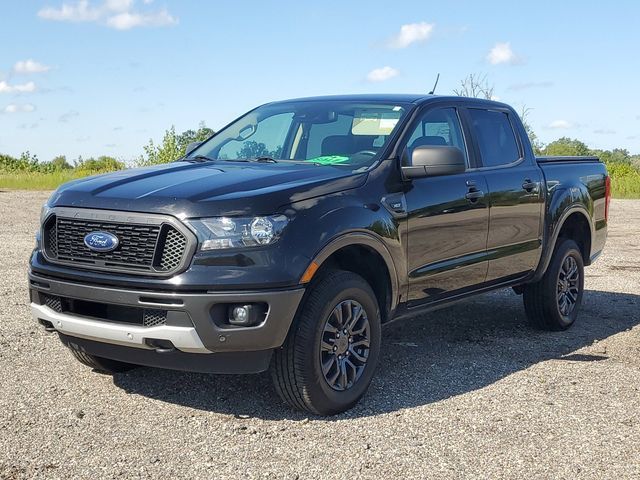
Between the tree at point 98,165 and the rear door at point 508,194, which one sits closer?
the rear door at point 508,194

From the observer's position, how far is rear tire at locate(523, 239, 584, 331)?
290 inches

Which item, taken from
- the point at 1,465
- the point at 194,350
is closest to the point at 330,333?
the point at 194,350

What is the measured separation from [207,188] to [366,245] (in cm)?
103

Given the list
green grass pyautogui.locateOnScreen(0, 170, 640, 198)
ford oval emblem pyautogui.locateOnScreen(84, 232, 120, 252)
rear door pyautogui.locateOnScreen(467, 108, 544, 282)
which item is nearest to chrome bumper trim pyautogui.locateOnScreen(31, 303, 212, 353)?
ford oval emblem pyautogui.locateOnScreen(84, 232, 120, 252)

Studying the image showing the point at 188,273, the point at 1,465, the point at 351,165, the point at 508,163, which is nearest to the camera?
the point at 1,465

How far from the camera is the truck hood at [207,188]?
4.48 meters

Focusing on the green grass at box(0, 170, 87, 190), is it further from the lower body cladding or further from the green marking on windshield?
the lower body cladding

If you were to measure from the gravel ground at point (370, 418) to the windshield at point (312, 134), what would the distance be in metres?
1.52

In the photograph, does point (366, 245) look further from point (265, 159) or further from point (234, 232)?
point (265, 159)

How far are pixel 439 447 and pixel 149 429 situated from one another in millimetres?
1567

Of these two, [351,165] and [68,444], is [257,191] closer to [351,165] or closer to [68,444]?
[351,165]

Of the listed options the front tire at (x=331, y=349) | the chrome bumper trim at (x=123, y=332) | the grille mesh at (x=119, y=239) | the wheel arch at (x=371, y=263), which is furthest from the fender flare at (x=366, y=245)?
the grille mesh at (x=119, y=239)

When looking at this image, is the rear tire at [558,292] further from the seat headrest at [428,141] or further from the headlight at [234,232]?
the headlight at [234,232]

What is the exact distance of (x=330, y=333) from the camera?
193 inches
